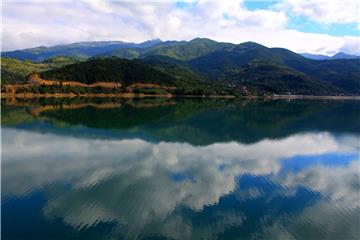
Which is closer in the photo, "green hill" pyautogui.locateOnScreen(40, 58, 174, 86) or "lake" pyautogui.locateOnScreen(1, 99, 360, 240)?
"lake" pyautogui.locateOnScreen(1, 99, 360, 240)

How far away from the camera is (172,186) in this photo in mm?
22078

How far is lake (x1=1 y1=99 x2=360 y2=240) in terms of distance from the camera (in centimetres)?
1584

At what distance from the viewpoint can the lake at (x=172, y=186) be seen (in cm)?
1584

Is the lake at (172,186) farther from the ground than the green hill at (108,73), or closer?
closer

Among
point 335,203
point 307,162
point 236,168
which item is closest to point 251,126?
point 307,162

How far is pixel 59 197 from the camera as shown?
61.5ft

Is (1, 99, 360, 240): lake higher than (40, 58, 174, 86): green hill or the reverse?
the reverse

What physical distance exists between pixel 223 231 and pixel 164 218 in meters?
2.88

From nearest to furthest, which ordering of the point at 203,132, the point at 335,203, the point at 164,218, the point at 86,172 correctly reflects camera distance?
the point at 164,218
the point at 335,203
the point at 86,172
the point at 203,132

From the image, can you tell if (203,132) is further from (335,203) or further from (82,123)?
(335,203)

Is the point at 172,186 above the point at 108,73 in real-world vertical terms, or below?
below

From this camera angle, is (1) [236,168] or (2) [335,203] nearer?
(2) [335,203]

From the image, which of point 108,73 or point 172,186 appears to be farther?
point 108,73

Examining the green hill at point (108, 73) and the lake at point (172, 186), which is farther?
the green hill at point (108, 73)
